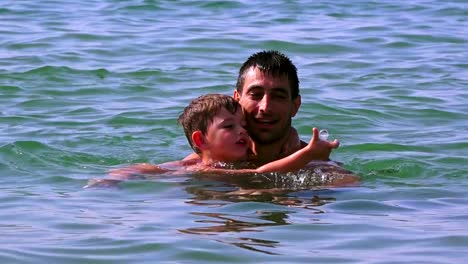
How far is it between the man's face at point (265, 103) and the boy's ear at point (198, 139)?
1.06 feet

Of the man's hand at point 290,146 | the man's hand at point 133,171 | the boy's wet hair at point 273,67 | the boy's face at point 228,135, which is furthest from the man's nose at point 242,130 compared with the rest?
the man's hand at point 133,171

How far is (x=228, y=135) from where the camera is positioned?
8.48 m

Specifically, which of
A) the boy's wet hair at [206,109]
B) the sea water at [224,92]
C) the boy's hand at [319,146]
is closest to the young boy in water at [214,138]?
the boy's wet hair at [206,109]

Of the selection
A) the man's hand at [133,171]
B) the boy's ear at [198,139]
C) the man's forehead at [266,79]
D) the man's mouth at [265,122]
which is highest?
the man's forehead at [266,79]

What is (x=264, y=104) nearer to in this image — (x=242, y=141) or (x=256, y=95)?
(x=256, y=95)

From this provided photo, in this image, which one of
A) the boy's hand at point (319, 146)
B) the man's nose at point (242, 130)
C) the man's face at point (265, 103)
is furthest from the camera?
the man's face at point (265, 103)

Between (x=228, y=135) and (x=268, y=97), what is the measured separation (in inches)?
14.8

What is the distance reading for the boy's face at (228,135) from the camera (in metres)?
8.45

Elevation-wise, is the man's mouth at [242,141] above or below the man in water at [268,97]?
below

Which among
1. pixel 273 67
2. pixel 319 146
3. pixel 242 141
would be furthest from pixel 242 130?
pixel 319 146

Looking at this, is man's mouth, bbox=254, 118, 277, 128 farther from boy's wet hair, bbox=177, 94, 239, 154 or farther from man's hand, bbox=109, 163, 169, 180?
man's hand, bbox=109, 163, 169, 180

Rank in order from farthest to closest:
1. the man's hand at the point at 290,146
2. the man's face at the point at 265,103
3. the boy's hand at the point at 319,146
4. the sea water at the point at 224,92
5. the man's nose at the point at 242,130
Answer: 1. the man's hand at the point at 290,146
2. the man's face at the point at 265,103
3. the man's nose at the point at 242,130
4. the boy's hand at the point at 319,146
5. the sea water at the point at 224,92

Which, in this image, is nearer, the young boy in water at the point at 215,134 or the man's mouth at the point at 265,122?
the young boy in water at the point at 215,134

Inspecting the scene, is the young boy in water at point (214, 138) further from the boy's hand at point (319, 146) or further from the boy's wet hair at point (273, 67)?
the boy's hand at point (319, 146)
